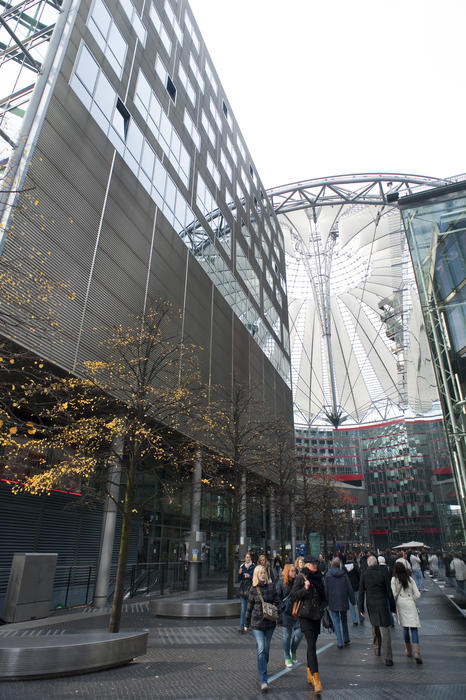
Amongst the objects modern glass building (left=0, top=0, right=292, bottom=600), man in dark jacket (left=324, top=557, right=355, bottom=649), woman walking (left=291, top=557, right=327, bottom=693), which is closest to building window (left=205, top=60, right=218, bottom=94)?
modern glass building (left=0, top=0, right=292, bottom=600)

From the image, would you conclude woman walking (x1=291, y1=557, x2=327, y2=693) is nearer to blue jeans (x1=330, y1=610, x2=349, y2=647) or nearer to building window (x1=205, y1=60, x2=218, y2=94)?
blue jeans (x1=330, y1=610, x2=349, y2=647)

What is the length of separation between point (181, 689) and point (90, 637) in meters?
2.26

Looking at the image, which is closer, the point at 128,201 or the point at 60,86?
the point at 60,86

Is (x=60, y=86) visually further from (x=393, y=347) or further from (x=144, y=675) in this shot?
(x=393, y=347)

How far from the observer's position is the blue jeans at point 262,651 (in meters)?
6.36

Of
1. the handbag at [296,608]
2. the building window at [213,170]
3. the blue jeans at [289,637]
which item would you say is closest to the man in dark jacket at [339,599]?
the blue jeans at [289,637]

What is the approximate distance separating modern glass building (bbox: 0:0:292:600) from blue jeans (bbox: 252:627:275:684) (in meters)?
7.13

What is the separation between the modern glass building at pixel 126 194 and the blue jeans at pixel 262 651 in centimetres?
713

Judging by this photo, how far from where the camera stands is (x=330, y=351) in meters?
89.9

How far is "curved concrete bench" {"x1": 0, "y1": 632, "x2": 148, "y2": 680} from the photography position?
6.66 meters

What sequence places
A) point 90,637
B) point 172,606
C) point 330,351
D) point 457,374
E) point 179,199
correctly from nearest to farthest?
1. point 90,637
2. point 172,606
3. point 457,374
4. point 179,199
5. point 330,351

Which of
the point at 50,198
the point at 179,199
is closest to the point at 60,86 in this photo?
the point at 50,198

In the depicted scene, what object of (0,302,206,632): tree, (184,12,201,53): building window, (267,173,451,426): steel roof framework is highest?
(267,173,451,426): steel roof framework

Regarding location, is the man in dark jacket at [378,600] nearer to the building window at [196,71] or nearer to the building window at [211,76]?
the building window at [196,71]
